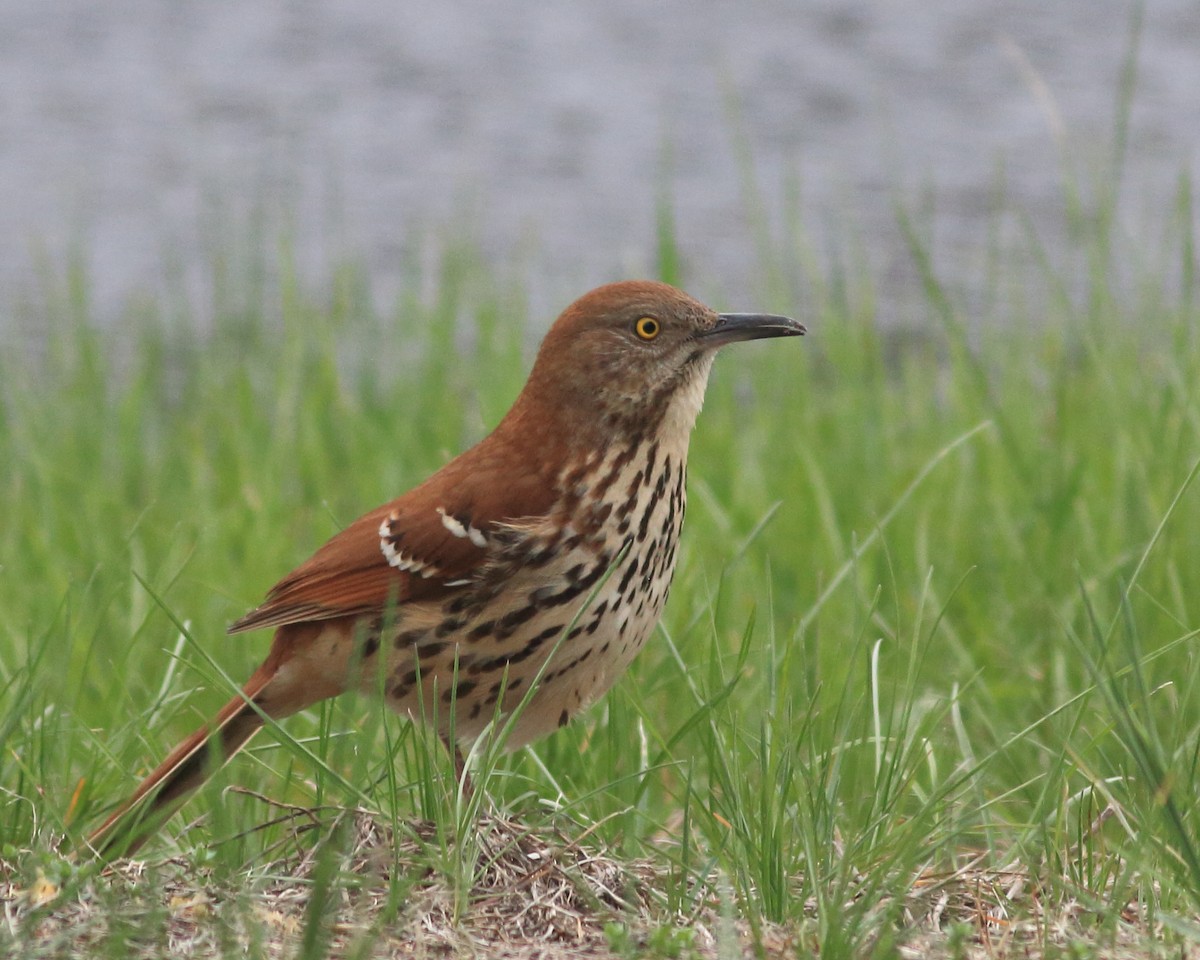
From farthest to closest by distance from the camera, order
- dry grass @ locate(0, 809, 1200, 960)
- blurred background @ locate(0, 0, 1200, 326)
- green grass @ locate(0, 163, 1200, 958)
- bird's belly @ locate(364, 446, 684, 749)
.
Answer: blurred background @ locate(0, 0, 1200, 326) → bird's belly @ locate(364, 446, 684, 749) → green grass @ locate(0, 163, 1200, 958) → dry grass @ locate(0, 809, 1200, 960)

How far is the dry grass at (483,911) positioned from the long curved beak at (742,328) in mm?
1198

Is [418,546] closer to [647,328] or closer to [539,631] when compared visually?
[539,631]

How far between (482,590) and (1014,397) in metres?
3.29

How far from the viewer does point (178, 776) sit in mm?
3641

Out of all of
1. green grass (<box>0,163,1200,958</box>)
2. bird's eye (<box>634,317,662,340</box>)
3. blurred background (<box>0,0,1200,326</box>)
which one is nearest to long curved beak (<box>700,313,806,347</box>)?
bird's eye (<box>634,317,662,340</box>)

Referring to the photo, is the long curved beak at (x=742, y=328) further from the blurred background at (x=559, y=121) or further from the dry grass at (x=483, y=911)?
the blurred background at (x=559, y=121)

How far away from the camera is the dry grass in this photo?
2.80 meters

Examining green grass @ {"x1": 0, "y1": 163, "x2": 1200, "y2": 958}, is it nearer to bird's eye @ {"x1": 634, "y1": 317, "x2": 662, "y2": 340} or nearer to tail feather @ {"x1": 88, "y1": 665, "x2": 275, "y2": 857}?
tail feather @ {"x1": 88, "y1": 665, "x2": 275, "y2": 857}

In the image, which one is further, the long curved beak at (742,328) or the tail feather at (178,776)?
the long curved beak at (742,328)

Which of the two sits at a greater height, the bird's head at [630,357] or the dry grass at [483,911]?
the bird's head at [630,357]

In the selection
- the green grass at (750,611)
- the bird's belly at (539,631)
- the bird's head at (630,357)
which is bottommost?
the green grass at (750,611)

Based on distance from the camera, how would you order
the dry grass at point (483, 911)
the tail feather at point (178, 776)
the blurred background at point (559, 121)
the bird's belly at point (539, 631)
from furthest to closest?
1. the blurred background at point (559, 121)
2. the bird's belly at point (539, 631)
3. the tail feather at point (178, 776)
4. the dry grass at point (483, 911)

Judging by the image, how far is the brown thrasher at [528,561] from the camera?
3635 mm

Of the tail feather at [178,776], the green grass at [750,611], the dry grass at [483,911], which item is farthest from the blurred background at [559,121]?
the dry grass at [483,911]
